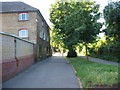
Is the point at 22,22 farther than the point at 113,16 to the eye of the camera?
Yes

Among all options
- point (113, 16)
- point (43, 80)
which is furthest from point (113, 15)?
point (43, 80)

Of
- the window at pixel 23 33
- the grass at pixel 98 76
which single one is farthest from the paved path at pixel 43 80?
the window at pixel 23 33

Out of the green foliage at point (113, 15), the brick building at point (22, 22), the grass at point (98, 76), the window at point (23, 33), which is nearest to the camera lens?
the grass at point (98, 76)

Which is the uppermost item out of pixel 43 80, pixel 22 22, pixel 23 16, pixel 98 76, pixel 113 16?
pixel 23 16

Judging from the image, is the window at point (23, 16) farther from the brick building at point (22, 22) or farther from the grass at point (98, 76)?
the grass at point (98, 76)

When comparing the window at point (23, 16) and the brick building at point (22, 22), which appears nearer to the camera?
the brick building at point (22, 22)

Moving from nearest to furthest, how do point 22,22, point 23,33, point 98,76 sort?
point 98,76
point 22,22
point 23,33

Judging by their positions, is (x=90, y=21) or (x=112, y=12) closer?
(x=112, y=12)

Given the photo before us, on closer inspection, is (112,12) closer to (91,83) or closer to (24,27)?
(91,83)

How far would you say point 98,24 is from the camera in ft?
42.4

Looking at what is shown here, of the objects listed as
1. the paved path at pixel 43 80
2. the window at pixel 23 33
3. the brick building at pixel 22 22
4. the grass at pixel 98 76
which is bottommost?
the paved path at pixel 43 80

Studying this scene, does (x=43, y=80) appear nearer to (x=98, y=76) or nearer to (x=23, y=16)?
(x=98, y=76)

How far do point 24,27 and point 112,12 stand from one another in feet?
43.0

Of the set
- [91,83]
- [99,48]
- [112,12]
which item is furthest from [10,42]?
[99,48]
